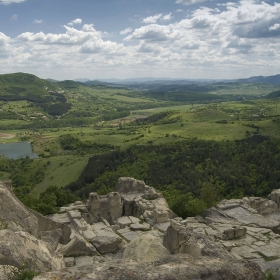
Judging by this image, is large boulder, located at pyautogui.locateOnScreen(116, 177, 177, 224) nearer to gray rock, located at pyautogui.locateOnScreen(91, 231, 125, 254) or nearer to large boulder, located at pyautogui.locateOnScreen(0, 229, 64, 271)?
gray rock, located at pyautogui.locateOnScreen(91, 231, 125, 254)

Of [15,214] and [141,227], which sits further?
[141,227]

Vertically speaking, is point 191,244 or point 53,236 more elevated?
point 191,244

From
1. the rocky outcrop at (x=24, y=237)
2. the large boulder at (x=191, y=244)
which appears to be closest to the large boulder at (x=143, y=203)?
the rocky outcrop at (x=24, y=237)

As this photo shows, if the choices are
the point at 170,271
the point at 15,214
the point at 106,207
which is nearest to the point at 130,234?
the point at 106,207

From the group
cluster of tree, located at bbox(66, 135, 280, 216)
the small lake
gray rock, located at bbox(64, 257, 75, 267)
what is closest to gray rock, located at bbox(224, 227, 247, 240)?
gray rock, located at bbox(64, 257, 75, 267)

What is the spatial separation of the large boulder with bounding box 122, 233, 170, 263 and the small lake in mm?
136745

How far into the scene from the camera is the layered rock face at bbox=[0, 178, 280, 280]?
14.0 meters

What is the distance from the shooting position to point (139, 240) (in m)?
20.3

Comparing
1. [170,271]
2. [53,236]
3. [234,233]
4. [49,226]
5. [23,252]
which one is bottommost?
[234,233]

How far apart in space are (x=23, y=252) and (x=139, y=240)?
7.09m

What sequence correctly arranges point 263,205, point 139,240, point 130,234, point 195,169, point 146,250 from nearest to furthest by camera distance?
point 146,250 → point 139,240 → point 130,234 → point 263,205 → point 195,169

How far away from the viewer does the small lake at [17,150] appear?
497 ft

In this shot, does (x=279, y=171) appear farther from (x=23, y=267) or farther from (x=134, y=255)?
(x=23, y=267)

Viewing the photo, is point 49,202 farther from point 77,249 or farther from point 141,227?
point 77,249
